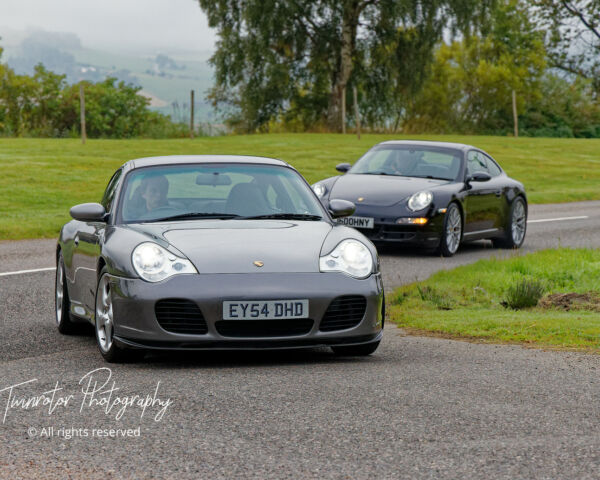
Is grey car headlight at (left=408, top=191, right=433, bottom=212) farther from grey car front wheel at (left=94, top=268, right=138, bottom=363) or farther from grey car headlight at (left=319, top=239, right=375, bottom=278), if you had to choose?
grey car front wheel at (left=94, top=268, right=138, bottom=363)

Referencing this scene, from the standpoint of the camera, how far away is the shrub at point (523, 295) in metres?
10.1

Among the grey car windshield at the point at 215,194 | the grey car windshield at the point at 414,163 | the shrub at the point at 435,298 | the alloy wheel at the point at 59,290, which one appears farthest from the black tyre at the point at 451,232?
the alloy wheel at the point at 59,290

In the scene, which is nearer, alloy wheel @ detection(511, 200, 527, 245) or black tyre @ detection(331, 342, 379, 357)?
black tyre @ detection(331, 342, 379, 357)

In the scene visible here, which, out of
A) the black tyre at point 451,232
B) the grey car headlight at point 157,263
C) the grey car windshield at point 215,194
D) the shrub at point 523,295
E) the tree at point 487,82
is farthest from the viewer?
the tree at point 487,82

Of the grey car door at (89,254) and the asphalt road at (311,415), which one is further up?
the grey car door at (89,254)

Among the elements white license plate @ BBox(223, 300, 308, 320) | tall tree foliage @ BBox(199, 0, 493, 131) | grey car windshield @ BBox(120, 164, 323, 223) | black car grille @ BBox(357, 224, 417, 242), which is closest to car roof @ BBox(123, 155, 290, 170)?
grey car windshield @ BBox(120, 164, 323, 223)

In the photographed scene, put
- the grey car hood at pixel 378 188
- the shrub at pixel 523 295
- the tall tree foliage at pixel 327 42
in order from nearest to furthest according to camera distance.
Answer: the shrub at pixel 523 295
the grey car hood at pixel 378 188
the tall tree foliage at pixel 327 42

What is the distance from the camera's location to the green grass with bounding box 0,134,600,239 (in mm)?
22031

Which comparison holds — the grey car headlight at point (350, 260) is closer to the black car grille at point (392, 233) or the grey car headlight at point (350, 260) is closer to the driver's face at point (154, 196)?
the driver's face at point (154, 196)

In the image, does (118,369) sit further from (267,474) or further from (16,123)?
(16,123)

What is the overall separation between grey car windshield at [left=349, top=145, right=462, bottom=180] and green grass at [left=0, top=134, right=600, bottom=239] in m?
5.45

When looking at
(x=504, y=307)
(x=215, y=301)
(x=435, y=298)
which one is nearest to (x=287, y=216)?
(x=215, y=301)

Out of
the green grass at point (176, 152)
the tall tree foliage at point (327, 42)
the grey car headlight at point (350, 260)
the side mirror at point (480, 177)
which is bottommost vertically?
the green grass at point (176, 152)

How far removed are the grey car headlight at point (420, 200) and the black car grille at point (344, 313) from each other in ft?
25.9
